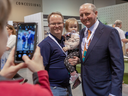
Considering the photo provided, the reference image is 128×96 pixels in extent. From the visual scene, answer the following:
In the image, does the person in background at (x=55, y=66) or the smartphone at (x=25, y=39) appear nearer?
the smartphone at (x=25, y=39)

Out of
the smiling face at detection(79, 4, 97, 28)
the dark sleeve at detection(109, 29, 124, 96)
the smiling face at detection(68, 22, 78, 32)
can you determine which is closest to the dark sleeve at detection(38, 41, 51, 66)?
the smiling face at detection(79, 4, 97, 28)

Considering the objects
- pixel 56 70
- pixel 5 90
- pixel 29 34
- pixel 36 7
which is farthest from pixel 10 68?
pixel 36 7

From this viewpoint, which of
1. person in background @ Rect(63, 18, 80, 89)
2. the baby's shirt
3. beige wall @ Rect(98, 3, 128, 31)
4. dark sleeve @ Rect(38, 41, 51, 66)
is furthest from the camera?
beige wall @ Rect(98, 3, 128, 31)

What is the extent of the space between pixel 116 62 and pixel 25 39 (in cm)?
108

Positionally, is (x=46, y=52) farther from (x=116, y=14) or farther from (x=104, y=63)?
(x=116, y=14)

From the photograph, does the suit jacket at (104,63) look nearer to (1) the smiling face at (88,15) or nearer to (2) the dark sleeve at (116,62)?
(2) the dark sleeve at (116,62)

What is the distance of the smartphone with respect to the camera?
0.95 metres

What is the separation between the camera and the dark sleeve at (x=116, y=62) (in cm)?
162

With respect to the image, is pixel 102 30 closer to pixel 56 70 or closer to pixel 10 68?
pixel 56 70

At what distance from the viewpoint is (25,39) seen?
1.01 meters

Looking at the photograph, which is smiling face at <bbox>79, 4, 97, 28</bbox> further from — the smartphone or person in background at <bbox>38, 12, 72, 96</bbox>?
the smartphone

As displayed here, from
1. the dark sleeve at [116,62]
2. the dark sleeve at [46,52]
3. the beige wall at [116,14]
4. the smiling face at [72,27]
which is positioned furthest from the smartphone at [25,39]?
the beige wall at [116,14]

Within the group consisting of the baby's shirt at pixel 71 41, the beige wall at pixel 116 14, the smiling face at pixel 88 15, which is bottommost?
the baby's shirt at pixel 71 41

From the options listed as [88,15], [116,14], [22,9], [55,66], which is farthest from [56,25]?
[22,9]
